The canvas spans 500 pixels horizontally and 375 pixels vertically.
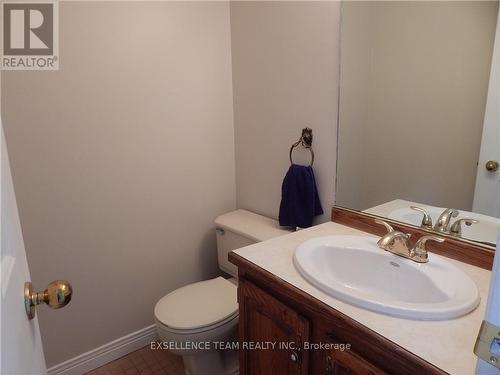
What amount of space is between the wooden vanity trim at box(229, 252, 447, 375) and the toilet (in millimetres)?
497

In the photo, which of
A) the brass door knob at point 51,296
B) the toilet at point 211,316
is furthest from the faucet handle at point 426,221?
the brass door knob at point 51,296

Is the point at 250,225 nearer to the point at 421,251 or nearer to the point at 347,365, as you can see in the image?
the point at 421,251

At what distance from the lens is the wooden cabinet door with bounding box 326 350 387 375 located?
29.5 inches

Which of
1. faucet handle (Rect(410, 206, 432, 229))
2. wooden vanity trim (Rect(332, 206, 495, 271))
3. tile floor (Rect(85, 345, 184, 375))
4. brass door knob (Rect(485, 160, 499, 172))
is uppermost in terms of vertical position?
brass door knob (Rect(485, 160, 499, 172))

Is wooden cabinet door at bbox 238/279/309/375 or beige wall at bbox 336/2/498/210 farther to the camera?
beige wall at bbox 336/2/498/210

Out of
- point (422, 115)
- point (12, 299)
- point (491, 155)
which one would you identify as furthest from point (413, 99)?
point (12, 299)

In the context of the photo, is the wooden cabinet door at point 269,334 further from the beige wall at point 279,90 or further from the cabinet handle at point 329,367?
the beige wall at point 279,90

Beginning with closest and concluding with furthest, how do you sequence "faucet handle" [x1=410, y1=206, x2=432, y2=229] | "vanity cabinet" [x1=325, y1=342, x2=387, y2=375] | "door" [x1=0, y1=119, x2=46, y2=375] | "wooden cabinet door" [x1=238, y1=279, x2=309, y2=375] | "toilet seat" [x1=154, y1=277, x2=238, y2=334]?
"door" [x1=0, y1=119, x2=46, y2=375]
"vanity cabinet" [x1=325, y1=342, x2=387, y2=375]
"wooden cabinet door" [x1=238, y1=279, x2=309, y2=375]
"faucet handle" [x1=410, y1=206, x2=432, y2=229]
"toilet seat" [x1=154, y1=277, x2=238, y2=334]

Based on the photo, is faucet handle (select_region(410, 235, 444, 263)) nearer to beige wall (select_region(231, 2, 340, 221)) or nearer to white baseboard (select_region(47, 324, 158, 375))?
beige wall (select_region(231, 2, 340, 221))

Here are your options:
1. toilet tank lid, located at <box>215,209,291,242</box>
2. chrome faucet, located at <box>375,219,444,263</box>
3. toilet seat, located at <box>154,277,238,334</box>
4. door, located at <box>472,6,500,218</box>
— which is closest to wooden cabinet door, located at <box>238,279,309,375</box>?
toilet seat, located at <box>154,277,238,334</box>

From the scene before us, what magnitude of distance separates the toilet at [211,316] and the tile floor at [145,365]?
136 mm

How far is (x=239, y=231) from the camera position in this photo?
1.74 meters

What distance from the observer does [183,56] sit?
177 cm

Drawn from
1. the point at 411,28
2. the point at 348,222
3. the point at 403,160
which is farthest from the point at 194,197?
the point at 411,28
